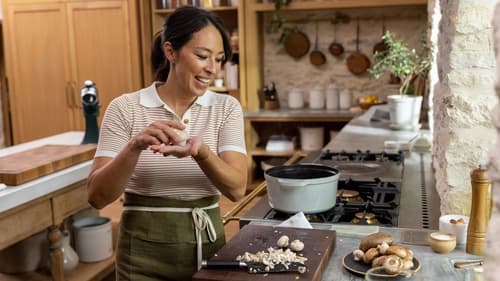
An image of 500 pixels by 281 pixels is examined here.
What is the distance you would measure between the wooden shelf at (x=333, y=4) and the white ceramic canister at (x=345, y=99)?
0.83 m

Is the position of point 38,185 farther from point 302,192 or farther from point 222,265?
point 222,265

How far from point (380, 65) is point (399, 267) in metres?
2.42

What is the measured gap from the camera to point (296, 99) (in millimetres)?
5477

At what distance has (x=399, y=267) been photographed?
129 cm

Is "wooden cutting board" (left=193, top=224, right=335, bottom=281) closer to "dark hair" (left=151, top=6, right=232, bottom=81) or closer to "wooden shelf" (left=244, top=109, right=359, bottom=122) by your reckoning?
"dark hair" (left=151, top=6, right=232, bottom=81)

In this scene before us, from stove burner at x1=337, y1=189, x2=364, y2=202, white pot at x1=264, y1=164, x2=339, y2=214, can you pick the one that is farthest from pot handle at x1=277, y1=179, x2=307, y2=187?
stove burner at x1=337, y1=189, x2=364, y2=202

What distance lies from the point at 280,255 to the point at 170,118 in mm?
567

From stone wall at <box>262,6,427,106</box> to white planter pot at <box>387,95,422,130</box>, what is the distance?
1879 mm

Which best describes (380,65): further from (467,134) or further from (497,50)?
(497,50)

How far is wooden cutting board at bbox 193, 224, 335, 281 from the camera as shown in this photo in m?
1.24

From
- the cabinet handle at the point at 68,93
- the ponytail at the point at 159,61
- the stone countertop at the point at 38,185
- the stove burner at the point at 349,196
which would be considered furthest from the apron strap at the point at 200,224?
the cabinet handle at the point at 68,93

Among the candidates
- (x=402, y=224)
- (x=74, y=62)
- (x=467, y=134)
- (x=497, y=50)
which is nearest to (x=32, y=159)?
(x=402, y=224)

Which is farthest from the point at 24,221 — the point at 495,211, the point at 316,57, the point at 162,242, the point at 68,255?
the point at 316,57

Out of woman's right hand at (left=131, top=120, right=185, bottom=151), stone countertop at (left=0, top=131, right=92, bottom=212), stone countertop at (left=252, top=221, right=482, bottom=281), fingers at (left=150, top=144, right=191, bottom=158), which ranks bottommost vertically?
stone countertop at (left=0, top=131, right=92, bottom=212)
